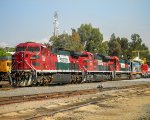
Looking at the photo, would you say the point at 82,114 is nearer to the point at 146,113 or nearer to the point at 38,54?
the point at 146,113

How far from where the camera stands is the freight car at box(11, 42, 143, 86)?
24.2 metres

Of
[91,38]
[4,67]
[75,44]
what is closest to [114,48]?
[91,38]

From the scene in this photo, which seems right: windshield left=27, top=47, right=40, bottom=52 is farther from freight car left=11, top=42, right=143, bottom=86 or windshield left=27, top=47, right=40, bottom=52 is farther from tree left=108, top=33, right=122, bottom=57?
tree left=108, top=33, right=122, bottom=57

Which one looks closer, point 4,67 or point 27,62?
point 27,62

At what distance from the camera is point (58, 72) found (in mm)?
28094

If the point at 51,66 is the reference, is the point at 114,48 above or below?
above

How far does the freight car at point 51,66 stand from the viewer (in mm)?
24156

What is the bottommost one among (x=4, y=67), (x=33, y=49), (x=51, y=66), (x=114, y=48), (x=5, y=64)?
(x=51, y=66)

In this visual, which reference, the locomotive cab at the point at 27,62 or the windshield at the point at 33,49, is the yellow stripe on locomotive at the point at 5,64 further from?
the windshield at the point at 33,49

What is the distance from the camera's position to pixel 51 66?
2694 cm

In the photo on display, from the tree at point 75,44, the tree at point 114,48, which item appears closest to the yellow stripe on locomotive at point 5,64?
the tree at point 75,44

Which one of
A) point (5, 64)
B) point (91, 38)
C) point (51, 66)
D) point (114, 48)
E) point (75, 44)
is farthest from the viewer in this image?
point (114, 48)

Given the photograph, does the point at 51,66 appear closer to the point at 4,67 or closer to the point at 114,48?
the point at 4,67

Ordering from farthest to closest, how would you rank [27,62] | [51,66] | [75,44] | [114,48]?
[114,48]
[75,44]
[51,66]
[27,62]
